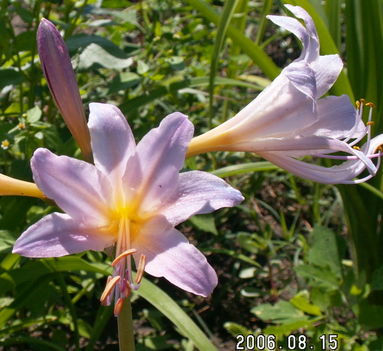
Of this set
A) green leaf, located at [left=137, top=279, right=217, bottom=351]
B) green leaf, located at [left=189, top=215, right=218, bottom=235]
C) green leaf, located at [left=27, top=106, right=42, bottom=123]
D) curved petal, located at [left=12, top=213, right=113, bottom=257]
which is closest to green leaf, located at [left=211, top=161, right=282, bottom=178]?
green leaf, located at [left=189, top=215, right=218, bottom=235]

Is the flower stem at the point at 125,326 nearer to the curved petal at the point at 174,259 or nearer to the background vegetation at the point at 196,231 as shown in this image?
the curved petal at the point at 174,259

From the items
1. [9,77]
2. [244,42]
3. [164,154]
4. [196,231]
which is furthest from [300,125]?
[196,231]

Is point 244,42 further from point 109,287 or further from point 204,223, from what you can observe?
point 109,287

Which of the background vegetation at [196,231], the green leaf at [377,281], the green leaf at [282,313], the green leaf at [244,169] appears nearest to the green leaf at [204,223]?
the background vegetation at [196,231]

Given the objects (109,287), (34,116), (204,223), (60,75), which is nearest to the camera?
(109,287)

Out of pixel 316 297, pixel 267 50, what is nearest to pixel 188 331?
pixel 316 297

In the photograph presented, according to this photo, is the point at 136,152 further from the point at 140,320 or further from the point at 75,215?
the point at 140,320
